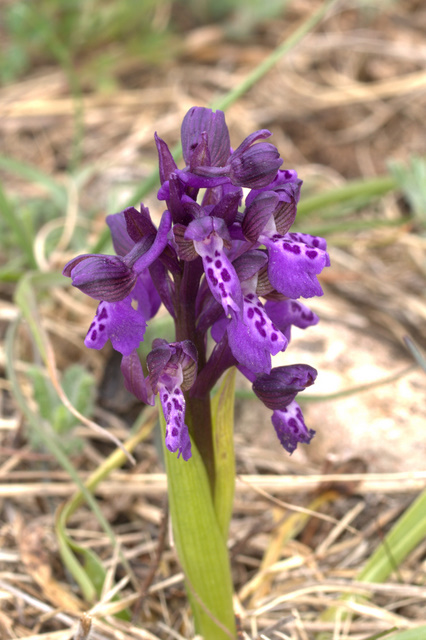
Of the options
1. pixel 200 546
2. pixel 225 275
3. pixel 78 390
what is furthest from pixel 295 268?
pixel 78 390

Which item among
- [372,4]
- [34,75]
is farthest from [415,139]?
[34,75]

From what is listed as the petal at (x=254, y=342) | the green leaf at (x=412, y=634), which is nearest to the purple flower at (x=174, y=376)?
the petal at (x=254, y=342)

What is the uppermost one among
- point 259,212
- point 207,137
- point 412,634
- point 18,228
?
point 18,228

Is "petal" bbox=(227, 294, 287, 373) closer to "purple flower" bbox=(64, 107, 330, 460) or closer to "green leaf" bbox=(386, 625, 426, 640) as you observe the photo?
"purple flower" bbox=(64, 107, 330, 460)

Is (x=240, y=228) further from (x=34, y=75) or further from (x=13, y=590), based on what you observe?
(x=34, y=75)

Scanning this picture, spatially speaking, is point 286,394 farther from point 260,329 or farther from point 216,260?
point 216,260

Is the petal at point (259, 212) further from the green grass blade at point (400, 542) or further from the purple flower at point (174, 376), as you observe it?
the green grass blade at point (400, 542)

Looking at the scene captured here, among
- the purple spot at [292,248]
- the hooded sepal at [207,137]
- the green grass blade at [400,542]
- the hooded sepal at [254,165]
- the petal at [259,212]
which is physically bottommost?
the green grass blade at [400,542]
